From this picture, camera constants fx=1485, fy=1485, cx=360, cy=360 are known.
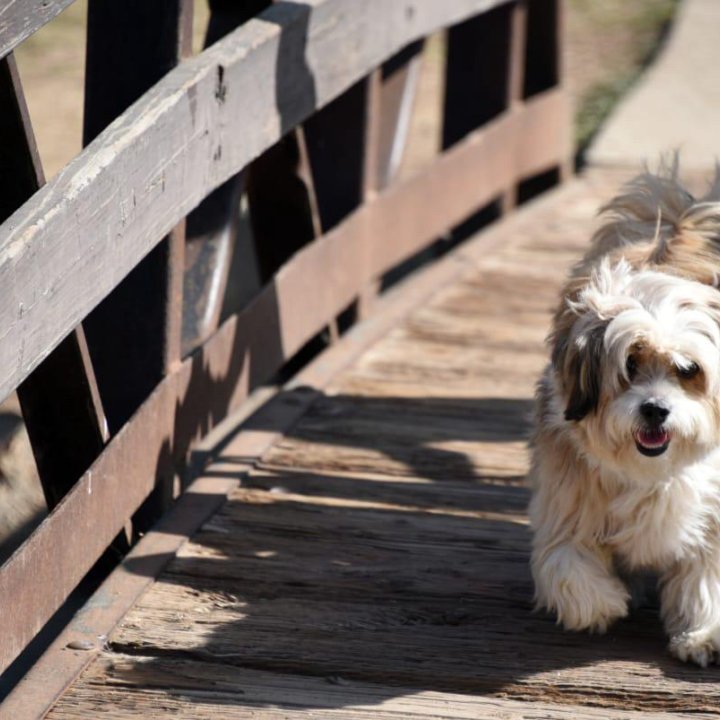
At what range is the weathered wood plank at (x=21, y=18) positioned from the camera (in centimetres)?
322

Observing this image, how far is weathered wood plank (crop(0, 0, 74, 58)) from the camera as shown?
3217mm

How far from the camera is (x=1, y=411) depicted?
6.01 metres

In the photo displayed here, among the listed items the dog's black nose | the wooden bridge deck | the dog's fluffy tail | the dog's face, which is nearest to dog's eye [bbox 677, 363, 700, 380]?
the dog's face

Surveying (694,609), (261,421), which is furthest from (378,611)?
(261,421)

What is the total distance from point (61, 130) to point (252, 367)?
256 inches

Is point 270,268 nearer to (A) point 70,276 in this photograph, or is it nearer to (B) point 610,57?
(A) point 70,276

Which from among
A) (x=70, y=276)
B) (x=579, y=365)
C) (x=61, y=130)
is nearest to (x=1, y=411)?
(x=70, y=276)

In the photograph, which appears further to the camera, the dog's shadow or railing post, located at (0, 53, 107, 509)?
railing post, located at (0, 53, 107, 509)

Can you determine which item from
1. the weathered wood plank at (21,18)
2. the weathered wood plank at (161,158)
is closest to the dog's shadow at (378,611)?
the weathered wood plank at (161,158)

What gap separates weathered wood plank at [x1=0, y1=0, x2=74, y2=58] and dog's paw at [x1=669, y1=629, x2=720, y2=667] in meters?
2.16

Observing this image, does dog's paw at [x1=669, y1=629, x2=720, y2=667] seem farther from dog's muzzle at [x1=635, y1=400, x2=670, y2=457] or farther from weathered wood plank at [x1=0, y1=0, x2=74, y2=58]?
weathered wood plank at [x1=0, y1=0, x2=74, y2=58]

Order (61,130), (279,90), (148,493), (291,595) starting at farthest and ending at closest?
(61,130) → (279,90) → (148,493) → (291,595)

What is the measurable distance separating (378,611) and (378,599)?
8cm

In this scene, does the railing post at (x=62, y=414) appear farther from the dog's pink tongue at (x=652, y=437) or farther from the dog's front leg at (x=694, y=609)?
the dog's front leg at (x=694, y=609)
